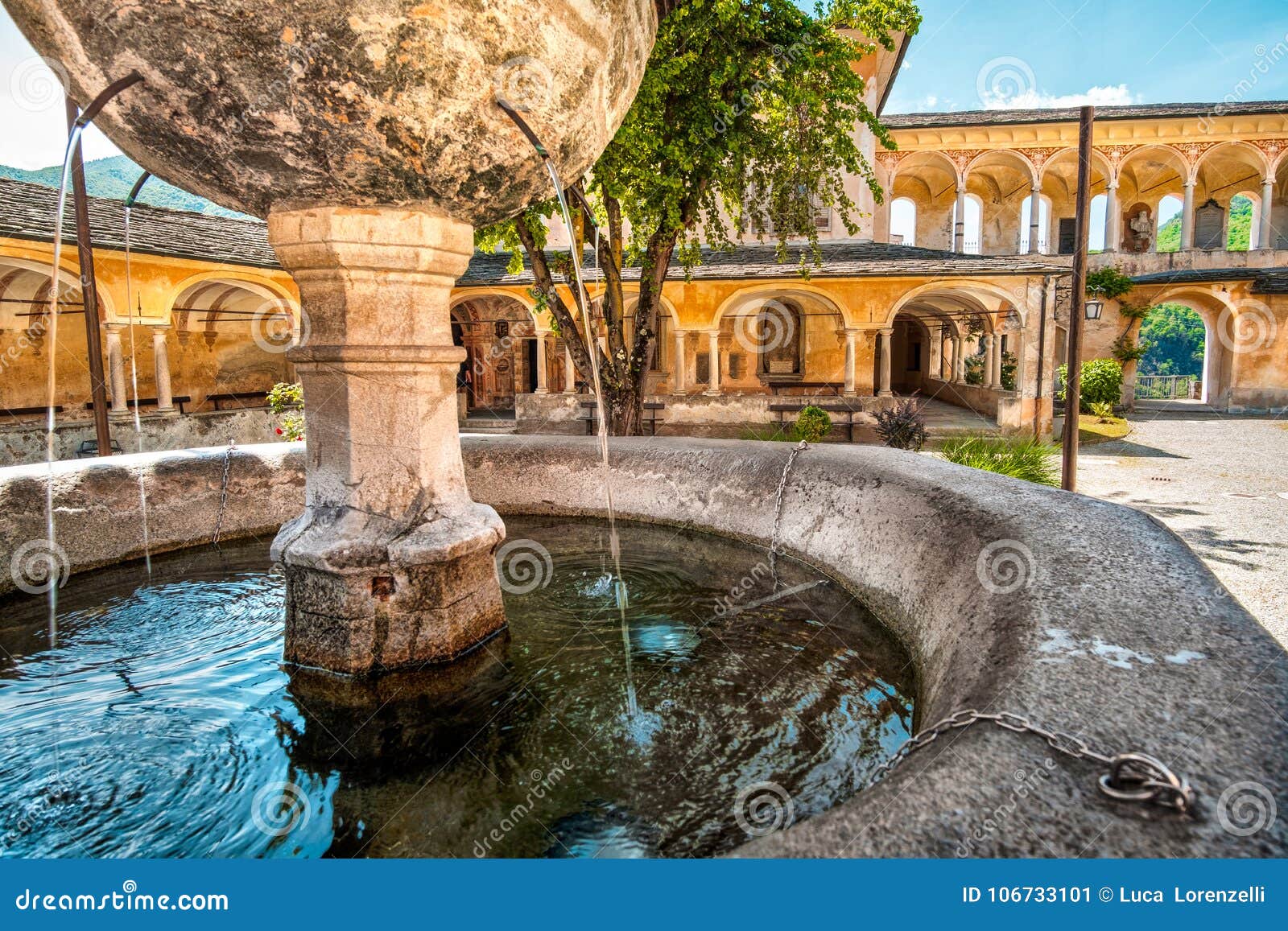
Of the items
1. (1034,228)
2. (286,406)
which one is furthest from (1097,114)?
(286,406)

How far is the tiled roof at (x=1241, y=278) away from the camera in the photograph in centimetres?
2028

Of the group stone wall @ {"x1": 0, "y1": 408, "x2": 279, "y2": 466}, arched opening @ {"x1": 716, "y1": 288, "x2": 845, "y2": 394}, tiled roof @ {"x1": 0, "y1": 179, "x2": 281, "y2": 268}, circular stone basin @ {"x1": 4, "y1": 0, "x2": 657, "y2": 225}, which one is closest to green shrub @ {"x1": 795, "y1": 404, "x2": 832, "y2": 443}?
arched opening @ {"x1": 716, "y1": 288, "x2": 845, "y2": 394}

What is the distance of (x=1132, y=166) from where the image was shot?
25938 millimetres

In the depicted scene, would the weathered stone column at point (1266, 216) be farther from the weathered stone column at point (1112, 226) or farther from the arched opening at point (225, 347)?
the arched opening at point (225, 347)

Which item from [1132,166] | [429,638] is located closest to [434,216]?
[429,638]

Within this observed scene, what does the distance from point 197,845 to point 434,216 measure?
2.36 m

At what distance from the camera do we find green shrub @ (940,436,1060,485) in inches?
307

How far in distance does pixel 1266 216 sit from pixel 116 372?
103 ft

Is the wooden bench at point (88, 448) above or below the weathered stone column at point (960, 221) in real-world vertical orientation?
below

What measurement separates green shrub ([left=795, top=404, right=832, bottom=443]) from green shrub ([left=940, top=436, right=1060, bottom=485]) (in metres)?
3.25

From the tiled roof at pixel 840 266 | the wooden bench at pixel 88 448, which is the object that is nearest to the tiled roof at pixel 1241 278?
the tiled roof at pixel 840 266

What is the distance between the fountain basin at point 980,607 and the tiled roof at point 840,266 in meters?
9.98

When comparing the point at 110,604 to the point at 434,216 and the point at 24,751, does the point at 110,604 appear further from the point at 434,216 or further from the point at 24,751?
the point at 434,216

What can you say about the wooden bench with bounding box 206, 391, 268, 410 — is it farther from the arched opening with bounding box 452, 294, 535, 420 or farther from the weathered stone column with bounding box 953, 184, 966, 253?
the weathered stone column with bounding box 953, 184, 966, 253
